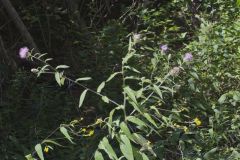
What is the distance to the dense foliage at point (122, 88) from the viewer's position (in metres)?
2.97

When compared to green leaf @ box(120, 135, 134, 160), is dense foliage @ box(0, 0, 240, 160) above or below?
below

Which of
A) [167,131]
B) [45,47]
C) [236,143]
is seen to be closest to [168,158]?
[167,131]

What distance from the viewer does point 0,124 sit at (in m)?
3.57

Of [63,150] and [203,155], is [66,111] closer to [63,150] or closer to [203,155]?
[63,150]

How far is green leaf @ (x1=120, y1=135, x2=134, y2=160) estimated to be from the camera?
2.21m

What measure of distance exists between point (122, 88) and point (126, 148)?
1435 millimetres

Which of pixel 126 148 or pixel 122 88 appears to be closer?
pixel 126 148

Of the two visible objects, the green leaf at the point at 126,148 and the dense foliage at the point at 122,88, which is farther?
the dense foliage at the point at 122,88

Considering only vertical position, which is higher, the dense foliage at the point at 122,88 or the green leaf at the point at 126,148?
the green leaf at the point at 126,148

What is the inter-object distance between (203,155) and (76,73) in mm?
1755

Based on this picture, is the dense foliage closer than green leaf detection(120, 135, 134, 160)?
No

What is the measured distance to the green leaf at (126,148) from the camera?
2213 mm

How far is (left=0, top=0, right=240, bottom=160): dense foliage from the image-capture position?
2975 mm

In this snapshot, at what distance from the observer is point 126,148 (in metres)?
2.24
